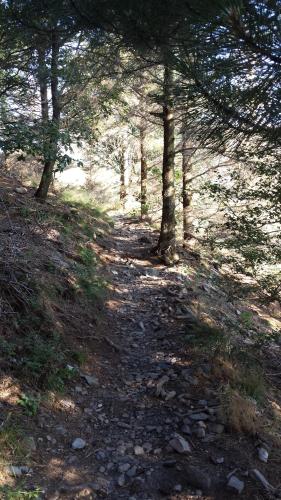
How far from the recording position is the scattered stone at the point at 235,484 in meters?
3.45

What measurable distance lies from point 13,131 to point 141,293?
4.53 m

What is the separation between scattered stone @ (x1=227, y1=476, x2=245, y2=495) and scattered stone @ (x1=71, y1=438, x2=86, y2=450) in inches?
57.4

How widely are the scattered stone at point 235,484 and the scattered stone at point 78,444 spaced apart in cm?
146

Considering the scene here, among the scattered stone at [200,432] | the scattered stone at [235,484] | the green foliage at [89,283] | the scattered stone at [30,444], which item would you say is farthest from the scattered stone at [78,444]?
the green foliage at [89,283]

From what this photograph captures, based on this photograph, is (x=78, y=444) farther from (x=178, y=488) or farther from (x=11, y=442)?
(x=178, y=488)

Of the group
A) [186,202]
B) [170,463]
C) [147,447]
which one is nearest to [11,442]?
[147,447]

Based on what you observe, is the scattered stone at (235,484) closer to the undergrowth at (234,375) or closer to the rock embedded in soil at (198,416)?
the undergrowth at (234,375)

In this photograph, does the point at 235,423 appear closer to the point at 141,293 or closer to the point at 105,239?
the point at 141,293

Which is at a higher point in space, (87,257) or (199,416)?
(87,257)

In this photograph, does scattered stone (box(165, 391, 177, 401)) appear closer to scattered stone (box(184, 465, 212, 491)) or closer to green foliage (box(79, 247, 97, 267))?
scattered stone (box(184, 465, 212, 491))

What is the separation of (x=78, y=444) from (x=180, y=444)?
103 centimetres

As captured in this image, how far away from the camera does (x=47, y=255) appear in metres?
7.22

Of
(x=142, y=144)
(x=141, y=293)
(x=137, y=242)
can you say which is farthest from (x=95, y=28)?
(x=142, y=144)

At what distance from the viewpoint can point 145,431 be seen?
14.3 feet
